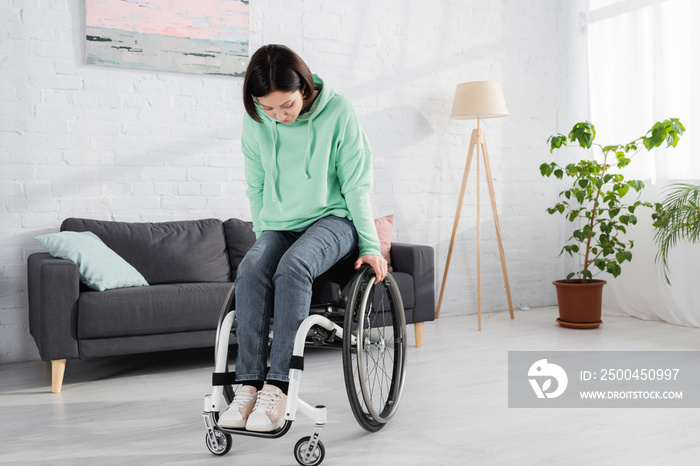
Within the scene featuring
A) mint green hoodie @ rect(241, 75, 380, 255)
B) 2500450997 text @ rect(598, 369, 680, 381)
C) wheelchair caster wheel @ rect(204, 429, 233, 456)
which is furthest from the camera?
2500450997 text @ rect(598, 369, 680, 381)

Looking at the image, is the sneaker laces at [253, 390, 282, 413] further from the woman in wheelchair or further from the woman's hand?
the woman's hand

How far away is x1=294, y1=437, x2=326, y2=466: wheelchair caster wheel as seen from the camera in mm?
1702

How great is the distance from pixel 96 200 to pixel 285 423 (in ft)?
6.72

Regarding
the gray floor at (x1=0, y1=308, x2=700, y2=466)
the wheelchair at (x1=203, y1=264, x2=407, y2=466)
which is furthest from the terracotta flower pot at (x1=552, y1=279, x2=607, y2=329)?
the wheelchair at (x1=203, y1=264, x2=407, y2=466)

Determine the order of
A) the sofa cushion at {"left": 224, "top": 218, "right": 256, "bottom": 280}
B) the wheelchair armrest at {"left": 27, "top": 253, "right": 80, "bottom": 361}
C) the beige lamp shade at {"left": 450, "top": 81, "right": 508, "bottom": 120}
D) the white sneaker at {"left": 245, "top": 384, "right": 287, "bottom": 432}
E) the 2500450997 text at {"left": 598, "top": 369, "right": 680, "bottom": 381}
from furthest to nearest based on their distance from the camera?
the beige lamp shade at {"left": 450, "top": 81, "right": 508, "bottom": 120}
the sofa cushion at {"left": 224, "top": 218, "right": 256, "bottom": 280}
the 2500450997 text at {"left": 598, "top": 369, "right": 680, "bottom": 381}
the wheelchair armrest at {"left": 27, "top": 253, "right": 80, "bottom": 361}
the white sneaker at {"left": 245, "top": 384, "right": 287, "bottom": 432}

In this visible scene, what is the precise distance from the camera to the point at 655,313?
396 cm

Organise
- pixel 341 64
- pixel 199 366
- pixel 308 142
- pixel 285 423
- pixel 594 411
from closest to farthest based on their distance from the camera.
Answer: pixel 285 423 → pixel 308 142 → pixel 594 411 → pixel 199 366 → pixel 341 64

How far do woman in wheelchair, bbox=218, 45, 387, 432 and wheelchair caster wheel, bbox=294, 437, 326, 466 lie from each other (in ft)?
0.44

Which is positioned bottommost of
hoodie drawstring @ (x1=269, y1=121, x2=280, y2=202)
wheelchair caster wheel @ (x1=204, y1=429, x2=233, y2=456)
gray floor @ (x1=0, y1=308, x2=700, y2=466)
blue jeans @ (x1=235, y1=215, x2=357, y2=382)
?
gray floor @ (x1=0, y1=308, x2=700, y2=466)

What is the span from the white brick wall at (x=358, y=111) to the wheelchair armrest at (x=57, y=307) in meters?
0.68

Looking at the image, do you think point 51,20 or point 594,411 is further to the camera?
point 51,20

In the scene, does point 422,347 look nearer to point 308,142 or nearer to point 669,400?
point 669,400

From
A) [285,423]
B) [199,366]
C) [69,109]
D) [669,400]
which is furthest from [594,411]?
[69,109]

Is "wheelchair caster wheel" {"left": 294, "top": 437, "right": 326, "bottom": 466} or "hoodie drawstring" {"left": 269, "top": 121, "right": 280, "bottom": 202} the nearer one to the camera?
"wheelchair caster wheel" {"left": 294, "top": 437, "right": 326, "bottom": 466}
